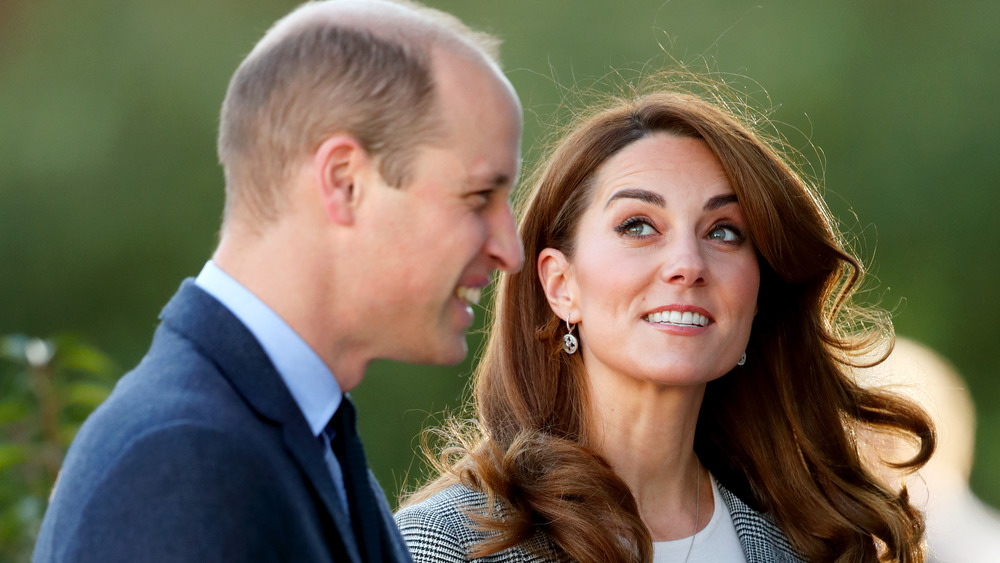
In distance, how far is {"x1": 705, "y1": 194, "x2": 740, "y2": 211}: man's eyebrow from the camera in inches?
96.9

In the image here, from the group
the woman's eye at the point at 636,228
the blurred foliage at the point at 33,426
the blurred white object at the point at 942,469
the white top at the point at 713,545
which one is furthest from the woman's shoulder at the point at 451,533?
the blurred foliage at the point at 33,426

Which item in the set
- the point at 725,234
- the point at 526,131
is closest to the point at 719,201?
the point at 725,234

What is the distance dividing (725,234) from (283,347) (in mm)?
1451

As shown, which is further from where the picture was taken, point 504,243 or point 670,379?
point 670,379

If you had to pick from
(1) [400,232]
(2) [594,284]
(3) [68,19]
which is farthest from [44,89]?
(1) [400,232]

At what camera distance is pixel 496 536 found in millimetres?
2254

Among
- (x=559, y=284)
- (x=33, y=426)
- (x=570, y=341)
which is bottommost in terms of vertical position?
(x=33, y=426)

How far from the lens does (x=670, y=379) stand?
2346mm

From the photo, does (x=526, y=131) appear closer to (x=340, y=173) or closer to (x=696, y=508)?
(x=696, y=508)

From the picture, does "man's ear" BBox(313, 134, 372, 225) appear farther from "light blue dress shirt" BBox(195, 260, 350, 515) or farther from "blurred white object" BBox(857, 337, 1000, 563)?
"blurred white object" BBox(857, 337, 1000, 563)

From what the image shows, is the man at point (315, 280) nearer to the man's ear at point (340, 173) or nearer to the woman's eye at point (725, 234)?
the man's ear at point (340, 173)

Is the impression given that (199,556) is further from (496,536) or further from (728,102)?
(728,102)

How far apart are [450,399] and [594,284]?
4.10 metres

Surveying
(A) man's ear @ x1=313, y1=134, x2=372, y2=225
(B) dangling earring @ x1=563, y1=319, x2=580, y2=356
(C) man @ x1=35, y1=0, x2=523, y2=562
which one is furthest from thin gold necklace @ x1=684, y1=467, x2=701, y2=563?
(A) man's ear @ x1=313, y1=134, x2=372, y2=225
